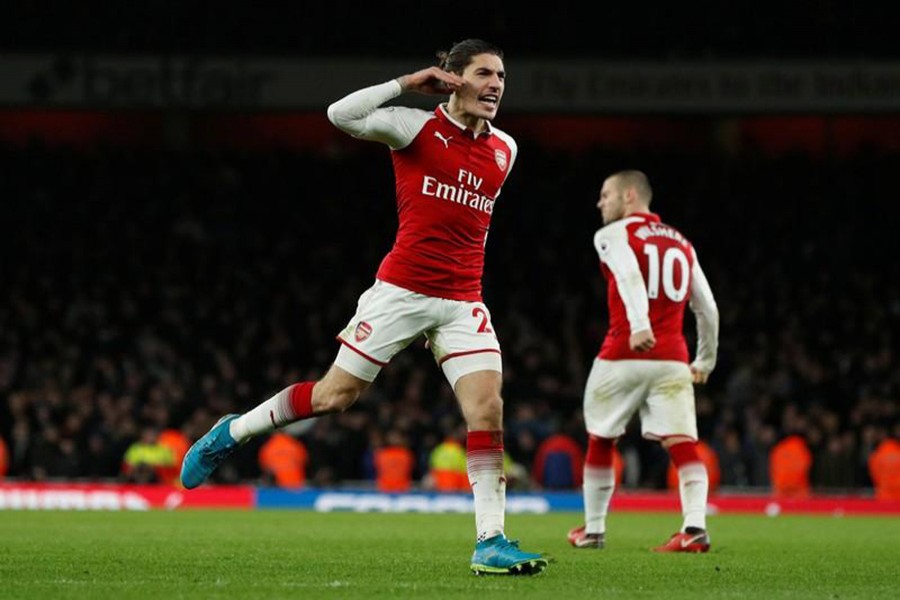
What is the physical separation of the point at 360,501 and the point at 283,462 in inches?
110

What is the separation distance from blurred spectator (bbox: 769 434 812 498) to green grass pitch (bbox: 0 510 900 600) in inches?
324

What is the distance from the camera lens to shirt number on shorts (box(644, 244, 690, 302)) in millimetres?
9336

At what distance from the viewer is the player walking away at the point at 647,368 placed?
30.6 ft

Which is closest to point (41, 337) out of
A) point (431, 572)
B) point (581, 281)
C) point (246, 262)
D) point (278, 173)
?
point (246, 262)

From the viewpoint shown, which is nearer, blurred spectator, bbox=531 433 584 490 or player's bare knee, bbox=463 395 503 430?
player's bare knee, bbox=463 395 503 430

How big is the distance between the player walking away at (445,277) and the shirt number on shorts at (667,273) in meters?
2.34

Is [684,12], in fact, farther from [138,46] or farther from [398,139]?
[398,139]

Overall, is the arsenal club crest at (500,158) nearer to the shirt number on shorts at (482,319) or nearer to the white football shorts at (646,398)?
the shirt number on shorts at (482,319)

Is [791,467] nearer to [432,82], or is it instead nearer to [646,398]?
[646,398]

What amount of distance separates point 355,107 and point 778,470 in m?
15.1

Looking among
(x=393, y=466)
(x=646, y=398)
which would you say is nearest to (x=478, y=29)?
(x=393, y=466)

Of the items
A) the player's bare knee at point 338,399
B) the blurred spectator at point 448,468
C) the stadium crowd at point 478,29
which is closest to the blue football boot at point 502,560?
the player's bare knee at point 338,399

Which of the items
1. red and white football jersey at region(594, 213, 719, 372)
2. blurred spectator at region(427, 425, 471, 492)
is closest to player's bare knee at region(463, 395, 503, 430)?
red and white football jersey at region(594, 213, 719, 372)

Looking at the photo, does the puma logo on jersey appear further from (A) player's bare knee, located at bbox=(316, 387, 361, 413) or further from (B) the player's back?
(B) the player's back
